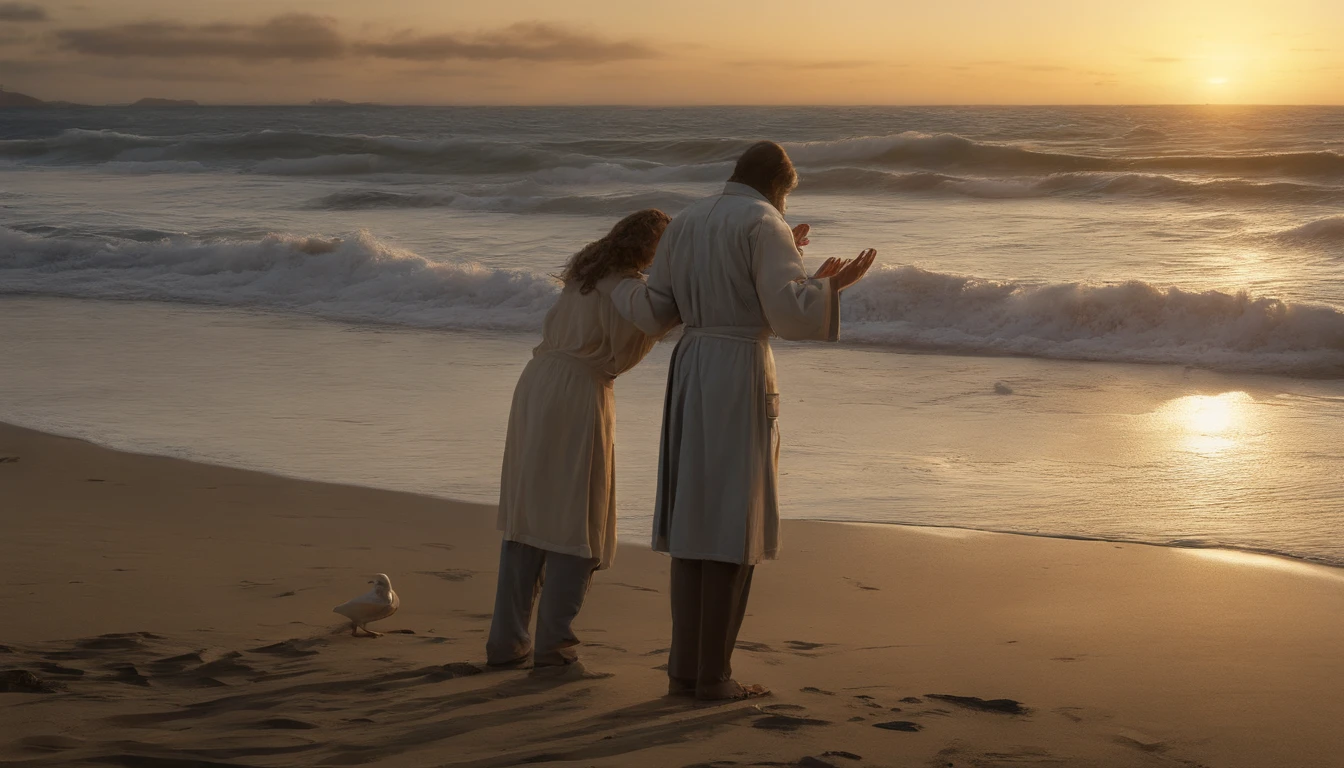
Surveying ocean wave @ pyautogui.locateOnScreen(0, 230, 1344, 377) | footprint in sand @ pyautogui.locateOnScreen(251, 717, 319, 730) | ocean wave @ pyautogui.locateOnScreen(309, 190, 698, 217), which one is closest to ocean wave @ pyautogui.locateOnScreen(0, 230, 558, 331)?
ocean wave @ pyautogui.locateOnScreen(0, 230, 1344, 377)

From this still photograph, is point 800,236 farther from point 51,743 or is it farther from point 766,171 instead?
point 51,743

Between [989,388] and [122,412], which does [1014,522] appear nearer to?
[989,388]

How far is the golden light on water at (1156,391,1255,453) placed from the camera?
821 cm

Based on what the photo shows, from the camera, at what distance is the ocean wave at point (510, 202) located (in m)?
25.8

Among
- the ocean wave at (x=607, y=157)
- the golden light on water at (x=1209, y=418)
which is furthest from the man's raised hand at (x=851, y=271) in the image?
Answer: the ocean wave at (x=607, y=157)

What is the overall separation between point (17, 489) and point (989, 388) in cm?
673

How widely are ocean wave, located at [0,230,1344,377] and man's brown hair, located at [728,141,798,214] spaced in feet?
28.0

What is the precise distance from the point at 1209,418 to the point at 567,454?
626cm

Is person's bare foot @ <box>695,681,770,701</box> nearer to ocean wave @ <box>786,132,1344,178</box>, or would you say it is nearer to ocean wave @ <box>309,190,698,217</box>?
ocean wave @ <box>309,190,698,217</box>

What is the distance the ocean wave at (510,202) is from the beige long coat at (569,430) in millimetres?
20984

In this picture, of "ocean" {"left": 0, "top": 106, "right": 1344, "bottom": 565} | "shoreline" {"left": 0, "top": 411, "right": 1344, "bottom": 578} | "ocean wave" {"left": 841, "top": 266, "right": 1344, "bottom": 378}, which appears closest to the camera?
"shoreline" {"left": 0, "top": 411, "right": 1344, "bottom": 578}

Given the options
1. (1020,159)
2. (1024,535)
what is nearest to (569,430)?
(1024,535)

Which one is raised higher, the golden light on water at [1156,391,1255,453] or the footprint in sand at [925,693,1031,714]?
the golden light on water at [1156,391,1255,453]

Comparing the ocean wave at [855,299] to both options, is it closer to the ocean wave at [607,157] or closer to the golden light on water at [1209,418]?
the golden light on water at [1209,418]
